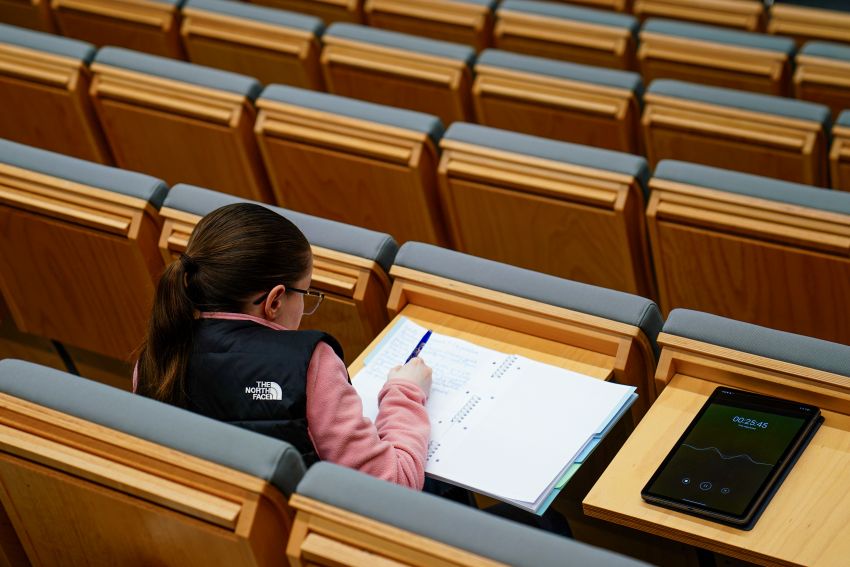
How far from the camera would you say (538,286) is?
0.56 meters

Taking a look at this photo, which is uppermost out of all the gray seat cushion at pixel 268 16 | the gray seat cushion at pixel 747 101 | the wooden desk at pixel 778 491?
the gray seat cushion at pixel 268 16

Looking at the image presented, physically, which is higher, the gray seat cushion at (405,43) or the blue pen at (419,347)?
the gray seat cushion at (405,43)

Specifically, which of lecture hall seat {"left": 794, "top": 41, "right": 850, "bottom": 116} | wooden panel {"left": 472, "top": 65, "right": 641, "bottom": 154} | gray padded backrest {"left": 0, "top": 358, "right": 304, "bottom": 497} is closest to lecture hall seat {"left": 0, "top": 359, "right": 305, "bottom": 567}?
gray padded backrest {"left": 0, "top": 358, "right": 304, "bottom": 497}

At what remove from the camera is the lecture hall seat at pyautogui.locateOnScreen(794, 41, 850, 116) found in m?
0.83

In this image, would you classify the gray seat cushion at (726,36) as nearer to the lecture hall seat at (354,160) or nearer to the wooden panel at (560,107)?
the wooden panel at (560,107)

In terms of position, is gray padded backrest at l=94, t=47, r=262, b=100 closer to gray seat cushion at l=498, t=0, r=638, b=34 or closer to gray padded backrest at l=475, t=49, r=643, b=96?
gray padded backrest at l=475, t=49, r=643, b=96

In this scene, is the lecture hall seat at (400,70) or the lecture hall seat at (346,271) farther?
the lecture hall seat at (400,70)

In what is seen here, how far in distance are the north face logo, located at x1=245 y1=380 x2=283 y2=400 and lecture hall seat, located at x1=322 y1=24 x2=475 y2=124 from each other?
0.42m

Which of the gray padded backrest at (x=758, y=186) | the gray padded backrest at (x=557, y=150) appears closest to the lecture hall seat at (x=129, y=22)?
the gray padded backrest at (x=557, y=150)

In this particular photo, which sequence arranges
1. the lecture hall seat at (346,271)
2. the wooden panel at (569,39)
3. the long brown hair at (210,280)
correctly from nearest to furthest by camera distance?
the long brown hair at (210,280), the lecture hall seat at (346,271), the wooden panel at (569,39)

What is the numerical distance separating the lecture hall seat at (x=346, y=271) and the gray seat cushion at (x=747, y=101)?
0.90ft

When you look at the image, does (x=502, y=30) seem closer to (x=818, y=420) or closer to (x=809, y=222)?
(x=809, y=222)

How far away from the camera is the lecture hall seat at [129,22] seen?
943 mm

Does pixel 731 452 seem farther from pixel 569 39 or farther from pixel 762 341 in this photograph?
pixel 569 39
